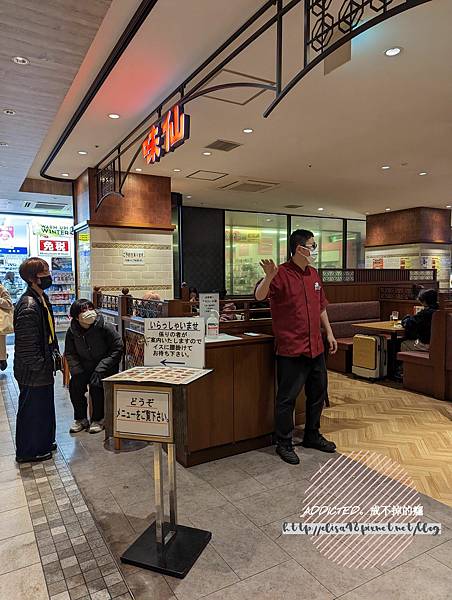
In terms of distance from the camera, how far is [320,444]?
339 centimetres

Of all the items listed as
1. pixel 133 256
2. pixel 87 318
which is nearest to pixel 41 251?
pixel 133 256

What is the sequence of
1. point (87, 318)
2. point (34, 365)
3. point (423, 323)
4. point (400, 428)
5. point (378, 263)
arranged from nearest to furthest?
point (34, 365) → point (87, 318) → point (400, 428) → point (423, 323) → point (378, 263)

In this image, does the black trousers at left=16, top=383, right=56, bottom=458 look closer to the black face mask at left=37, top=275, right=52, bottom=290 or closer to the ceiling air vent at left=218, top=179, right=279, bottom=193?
the black face mask at left=37, top=275, right=52, bottom=290

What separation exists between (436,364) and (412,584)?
3441 millimetres

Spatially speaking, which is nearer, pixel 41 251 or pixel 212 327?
pixel 212 327

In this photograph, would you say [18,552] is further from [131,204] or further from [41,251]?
[41,251]

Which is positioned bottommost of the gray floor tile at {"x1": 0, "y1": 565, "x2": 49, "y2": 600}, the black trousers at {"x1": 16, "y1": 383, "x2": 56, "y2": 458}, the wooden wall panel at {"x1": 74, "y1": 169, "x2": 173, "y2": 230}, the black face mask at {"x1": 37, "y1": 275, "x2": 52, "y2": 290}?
the gray floor tile at {"x1": 0, "y1": 565, "x2": 49, "y2": 600}

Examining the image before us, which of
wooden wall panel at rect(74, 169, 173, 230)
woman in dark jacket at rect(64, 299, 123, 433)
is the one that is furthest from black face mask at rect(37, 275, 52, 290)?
wooden wall panel at rect(74, 169, 173, 230)

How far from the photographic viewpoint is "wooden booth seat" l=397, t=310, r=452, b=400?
15.8 ft

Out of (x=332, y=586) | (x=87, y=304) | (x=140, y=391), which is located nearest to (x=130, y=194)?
(x=87, y=304)

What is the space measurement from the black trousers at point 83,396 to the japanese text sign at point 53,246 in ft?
22.3

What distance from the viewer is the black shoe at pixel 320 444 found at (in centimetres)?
338

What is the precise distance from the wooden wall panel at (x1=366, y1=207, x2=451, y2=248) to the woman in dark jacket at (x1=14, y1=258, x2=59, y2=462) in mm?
10113

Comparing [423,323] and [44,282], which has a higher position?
[44,282]
